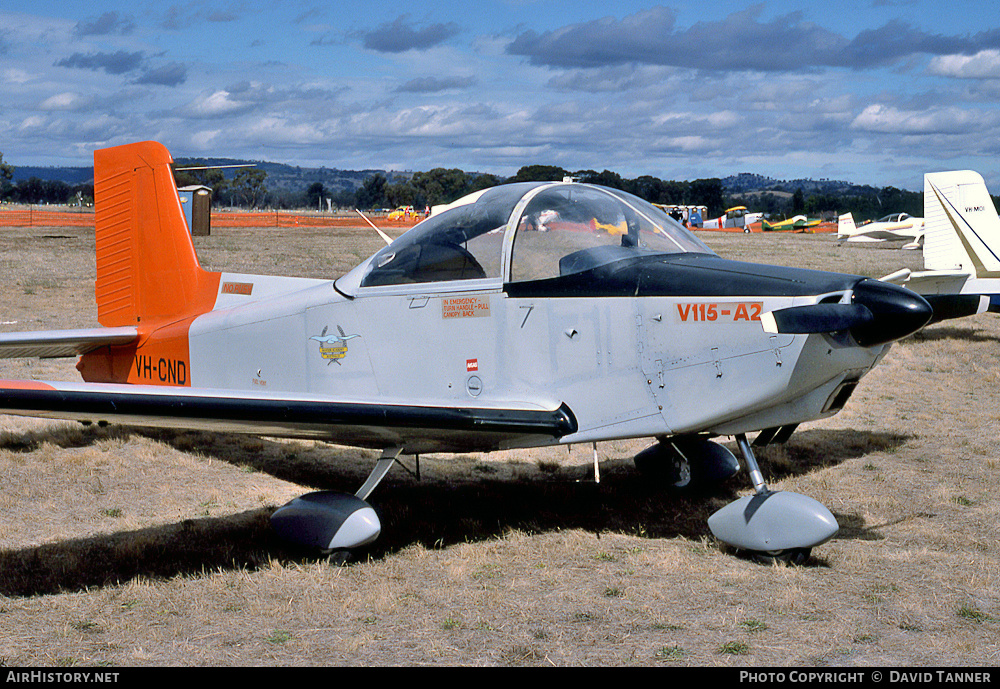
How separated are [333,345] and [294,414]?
124 cm

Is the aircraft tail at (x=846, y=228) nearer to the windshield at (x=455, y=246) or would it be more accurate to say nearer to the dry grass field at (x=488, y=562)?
Answer: the dry grass field at (x=488, y=562)

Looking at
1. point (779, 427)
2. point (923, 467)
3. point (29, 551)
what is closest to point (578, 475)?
point (779, 427)

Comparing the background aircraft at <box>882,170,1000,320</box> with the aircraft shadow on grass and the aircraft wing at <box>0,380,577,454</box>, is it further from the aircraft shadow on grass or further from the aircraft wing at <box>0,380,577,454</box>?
the aircraft wing at <box>0,380,577,454</box>

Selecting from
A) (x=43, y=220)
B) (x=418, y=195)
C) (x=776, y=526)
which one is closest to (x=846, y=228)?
(x=43, y=220)

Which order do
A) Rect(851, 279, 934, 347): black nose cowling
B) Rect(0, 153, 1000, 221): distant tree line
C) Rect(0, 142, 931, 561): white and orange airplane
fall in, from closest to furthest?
1. Rect(851, 279, 934, 347): black nose cowling
2. Rect(0, 142, 931, 561): white and orange airplane
3. Rect(0, 153, 1000, 221): distant tree line

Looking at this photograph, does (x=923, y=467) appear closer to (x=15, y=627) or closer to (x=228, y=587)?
(x=228, y=587)

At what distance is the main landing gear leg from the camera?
16.5ft

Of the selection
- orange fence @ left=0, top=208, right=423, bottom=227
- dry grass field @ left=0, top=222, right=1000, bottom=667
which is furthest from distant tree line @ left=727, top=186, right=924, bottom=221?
dry grass field @ left=0, top=222, right=1000, bottom=667

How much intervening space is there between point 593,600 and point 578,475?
2976 millimetres

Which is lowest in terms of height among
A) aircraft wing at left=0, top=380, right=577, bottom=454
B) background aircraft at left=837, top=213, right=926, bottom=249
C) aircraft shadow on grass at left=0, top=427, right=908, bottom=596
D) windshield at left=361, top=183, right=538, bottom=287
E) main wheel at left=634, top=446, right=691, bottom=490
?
aircraft shadow on grass at left=0, top=427, right=908, bottom=596

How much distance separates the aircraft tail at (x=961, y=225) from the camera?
15.4 metres

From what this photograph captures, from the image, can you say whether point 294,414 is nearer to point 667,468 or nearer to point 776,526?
point 776,526

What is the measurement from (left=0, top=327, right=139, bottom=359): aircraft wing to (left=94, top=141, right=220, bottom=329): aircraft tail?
268 mm

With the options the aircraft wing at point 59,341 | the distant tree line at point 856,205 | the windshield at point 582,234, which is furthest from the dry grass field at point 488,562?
the distant tree line at point 856,205
